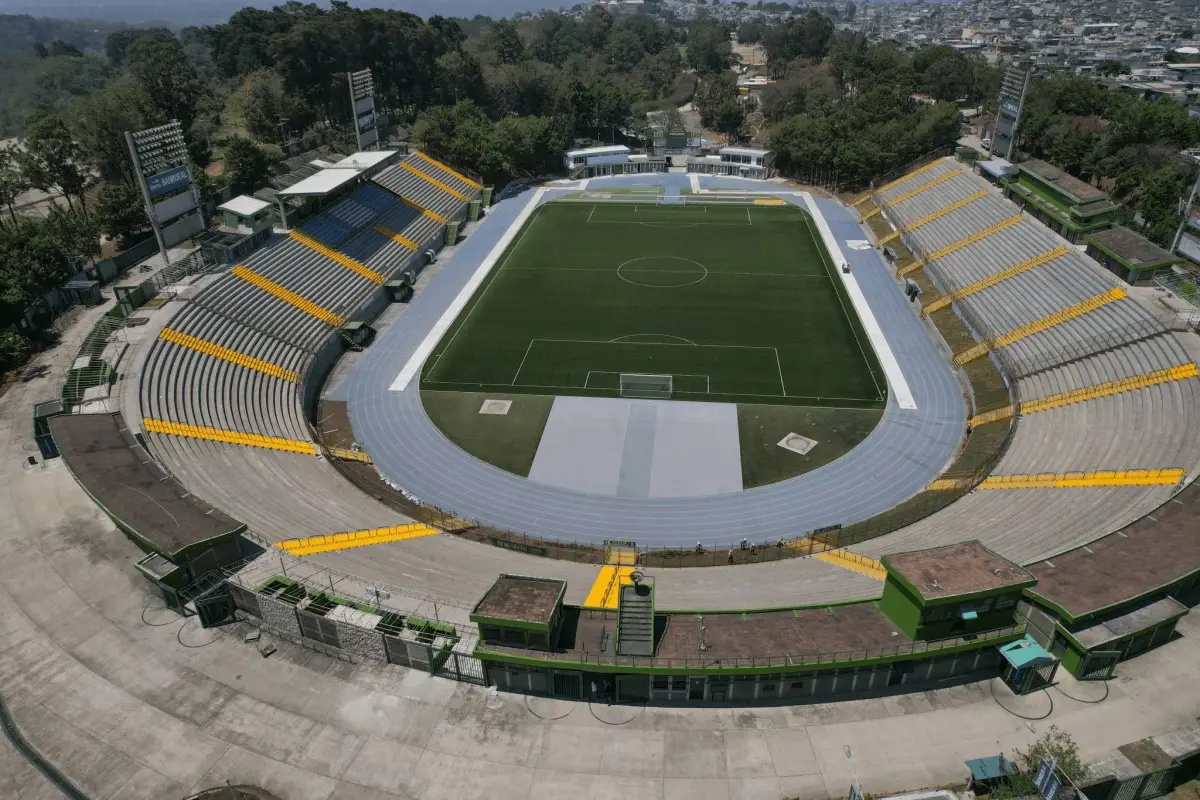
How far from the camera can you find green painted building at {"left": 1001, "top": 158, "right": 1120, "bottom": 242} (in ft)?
188

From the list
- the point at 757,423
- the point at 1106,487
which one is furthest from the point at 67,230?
the point at 1106,487

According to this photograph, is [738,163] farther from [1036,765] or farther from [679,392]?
[1036,765]

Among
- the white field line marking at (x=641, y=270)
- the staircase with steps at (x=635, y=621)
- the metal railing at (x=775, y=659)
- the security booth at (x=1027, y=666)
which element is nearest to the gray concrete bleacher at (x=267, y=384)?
the white field line marking at (x=641, y=270)

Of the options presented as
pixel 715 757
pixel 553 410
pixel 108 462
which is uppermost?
pixel 108 462

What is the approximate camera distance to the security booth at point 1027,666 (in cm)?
2316

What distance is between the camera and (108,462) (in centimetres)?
3122

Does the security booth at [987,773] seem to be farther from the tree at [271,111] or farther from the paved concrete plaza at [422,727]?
the tree at [271,111]

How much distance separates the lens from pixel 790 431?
43.6 m

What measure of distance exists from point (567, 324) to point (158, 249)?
31132mm

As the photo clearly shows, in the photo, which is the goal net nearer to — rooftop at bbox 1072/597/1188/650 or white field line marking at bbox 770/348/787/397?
white field line marking at bbox 770/348/787/397

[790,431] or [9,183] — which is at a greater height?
[9,183]

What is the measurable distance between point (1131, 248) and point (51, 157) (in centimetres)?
8282

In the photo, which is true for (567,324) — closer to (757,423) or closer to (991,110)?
(757,423)

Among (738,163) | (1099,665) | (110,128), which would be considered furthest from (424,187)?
(1099,665)
